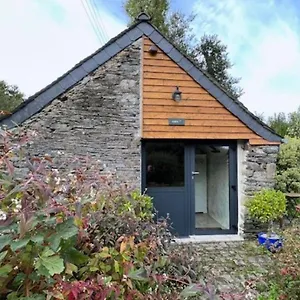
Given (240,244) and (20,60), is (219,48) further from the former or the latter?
(240,244)

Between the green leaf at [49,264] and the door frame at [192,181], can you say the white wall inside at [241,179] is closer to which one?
the door frame at [192,181]

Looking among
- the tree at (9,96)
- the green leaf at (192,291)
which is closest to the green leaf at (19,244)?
the green leaf at (192,291)

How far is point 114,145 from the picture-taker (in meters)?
7.32

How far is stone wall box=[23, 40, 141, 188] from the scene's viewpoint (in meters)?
7.09

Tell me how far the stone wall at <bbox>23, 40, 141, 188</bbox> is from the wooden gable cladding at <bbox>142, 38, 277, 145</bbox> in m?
0.23

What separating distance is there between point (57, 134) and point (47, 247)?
6.02 metres

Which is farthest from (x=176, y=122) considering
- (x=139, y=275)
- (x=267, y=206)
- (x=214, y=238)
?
(x=139, y=275)

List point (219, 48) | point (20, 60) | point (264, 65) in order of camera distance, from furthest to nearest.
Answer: point (219, 48)
point (20, 60)
point (264, 65)

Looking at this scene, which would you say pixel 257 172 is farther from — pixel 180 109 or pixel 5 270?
pixel 5 270

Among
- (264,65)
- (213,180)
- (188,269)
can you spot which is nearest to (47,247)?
(188,269)

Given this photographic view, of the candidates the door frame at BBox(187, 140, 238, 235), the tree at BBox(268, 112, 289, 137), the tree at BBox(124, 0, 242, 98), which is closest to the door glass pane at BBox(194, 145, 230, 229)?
the door frame at BBox(187, 140, 238, 235)

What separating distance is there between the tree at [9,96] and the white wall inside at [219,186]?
12184 millimetres

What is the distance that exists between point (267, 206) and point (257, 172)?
0.82 meters

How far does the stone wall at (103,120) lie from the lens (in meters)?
7.09
